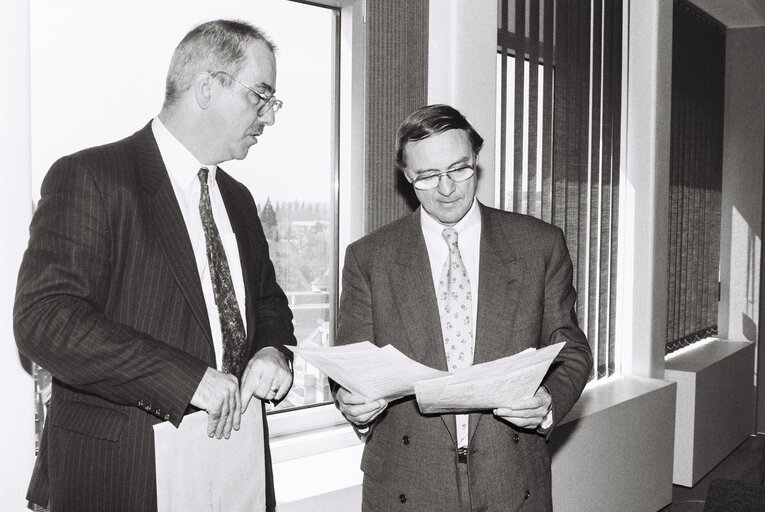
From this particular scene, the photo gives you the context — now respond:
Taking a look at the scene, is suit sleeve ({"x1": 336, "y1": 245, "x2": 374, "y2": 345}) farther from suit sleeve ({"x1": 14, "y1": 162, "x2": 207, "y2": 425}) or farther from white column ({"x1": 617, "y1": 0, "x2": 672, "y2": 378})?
white column ({"x1": 617, "y1": 0, "x2": 672, "y2": 378})

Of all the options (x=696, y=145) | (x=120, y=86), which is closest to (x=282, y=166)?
(x=120, y=86)

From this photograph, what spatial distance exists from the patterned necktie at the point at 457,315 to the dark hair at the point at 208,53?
705mm

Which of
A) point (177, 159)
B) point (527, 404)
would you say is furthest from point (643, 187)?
point (177, 159)

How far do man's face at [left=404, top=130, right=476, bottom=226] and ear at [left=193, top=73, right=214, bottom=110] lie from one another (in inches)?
20.9

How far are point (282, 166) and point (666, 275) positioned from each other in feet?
10.4

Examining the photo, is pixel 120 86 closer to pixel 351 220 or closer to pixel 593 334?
pixel 351 220

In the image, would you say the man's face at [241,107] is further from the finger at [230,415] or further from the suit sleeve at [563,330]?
the suit sleeve at [563,330]

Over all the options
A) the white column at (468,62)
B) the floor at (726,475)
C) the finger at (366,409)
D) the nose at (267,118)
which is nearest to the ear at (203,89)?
the nose at (267,118)

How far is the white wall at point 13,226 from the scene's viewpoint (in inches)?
68.4

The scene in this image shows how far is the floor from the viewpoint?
4.50m

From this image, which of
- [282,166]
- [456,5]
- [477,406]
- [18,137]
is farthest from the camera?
[456,5]

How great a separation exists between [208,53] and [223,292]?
513 mm

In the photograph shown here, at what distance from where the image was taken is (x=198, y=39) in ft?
5.03

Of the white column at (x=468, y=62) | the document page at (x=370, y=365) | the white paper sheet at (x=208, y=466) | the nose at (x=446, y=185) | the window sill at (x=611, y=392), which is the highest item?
the white column at (x=468, y=62)
